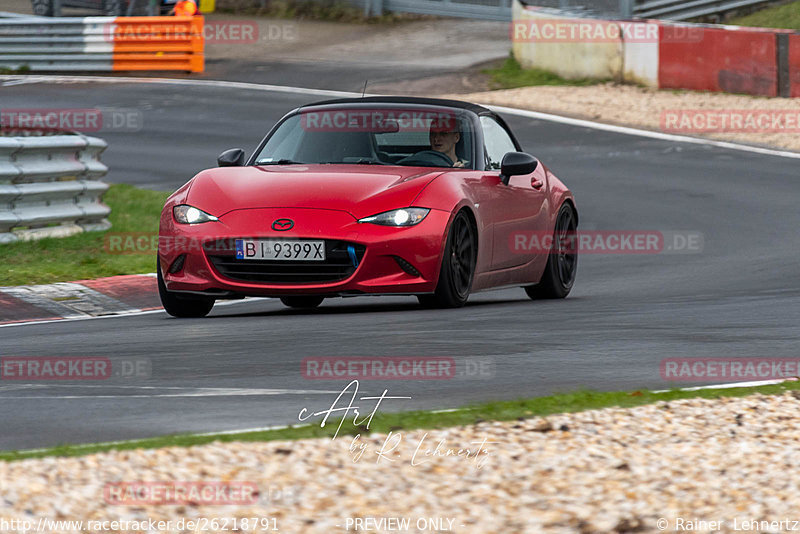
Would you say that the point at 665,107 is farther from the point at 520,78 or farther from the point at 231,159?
the point at 231,159

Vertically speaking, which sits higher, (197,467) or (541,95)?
(197,467)

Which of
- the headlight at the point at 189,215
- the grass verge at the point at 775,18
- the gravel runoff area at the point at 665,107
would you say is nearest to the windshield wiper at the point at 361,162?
the headlight at the point at 189,215

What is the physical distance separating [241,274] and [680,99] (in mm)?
18057

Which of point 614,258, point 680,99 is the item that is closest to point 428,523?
point 614,258

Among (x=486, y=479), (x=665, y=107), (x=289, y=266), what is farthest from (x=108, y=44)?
(x=486, y=479)

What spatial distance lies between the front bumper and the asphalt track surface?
23 centimetres

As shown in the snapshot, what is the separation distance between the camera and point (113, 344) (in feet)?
27.6

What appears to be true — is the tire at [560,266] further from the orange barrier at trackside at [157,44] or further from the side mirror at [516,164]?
the orange barrier at trackside at [157,44]

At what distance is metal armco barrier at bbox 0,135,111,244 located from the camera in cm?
1250

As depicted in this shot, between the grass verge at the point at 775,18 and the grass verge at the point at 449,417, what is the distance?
2647cm

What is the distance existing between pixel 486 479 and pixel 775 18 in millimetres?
29960

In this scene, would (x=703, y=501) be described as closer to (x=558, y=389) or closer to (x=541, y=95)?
(x=558, y=389)

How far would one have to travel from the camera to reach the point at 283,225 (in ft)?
29.6

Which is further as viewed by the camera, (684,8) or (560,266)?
(684,8)
